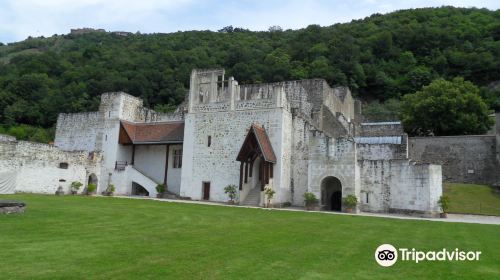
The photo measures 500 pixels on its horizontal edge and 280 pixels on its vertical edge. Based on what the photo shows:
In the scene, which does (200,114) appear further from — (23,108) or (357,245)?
Answer: (23,108)

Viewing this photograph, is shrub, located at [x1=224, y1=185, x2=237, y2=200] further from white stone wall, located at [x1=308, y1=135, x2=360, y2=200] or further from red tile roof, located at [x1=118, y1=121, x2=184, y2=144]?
red tile roof, located at [x1=118, y1=121, x2=184, y2=144]

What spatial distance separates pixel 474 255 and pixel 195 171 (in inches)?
967

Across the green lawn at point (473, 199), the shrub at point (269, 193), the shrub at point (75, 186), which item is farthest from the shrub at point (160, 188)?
the green lawn at point (473, 199)

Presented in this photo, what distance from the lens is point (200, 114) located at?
108ft

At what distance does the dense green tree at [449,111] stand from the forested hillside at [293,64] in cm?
1988

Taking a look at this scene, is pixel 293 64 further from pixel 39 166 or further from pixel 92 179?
pixel 39 166

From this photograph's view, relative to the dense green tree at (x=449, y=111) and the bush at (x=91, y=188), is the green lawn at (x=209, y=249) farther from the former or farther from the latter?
the dense green tree at (x=449, y=111)

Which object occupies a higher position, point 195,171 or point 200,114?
point 200,114

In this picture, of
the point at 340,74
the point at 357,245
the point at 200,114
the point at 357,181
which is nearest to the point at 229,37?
the point at 340,74

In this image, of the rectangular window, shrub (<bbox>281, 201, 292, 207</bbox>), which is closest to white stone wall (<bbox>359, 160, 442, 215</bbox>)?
shrub (<bbox>281, 201, 292, 207</bbox>)

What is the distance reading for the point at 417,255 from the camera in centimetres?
984

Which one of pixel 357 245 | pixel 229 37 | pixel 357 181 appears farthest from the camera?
pixel 229 37

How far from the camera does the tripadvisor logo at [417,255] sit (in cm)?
922

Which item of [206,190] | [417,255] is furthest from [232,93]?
[417,255]
